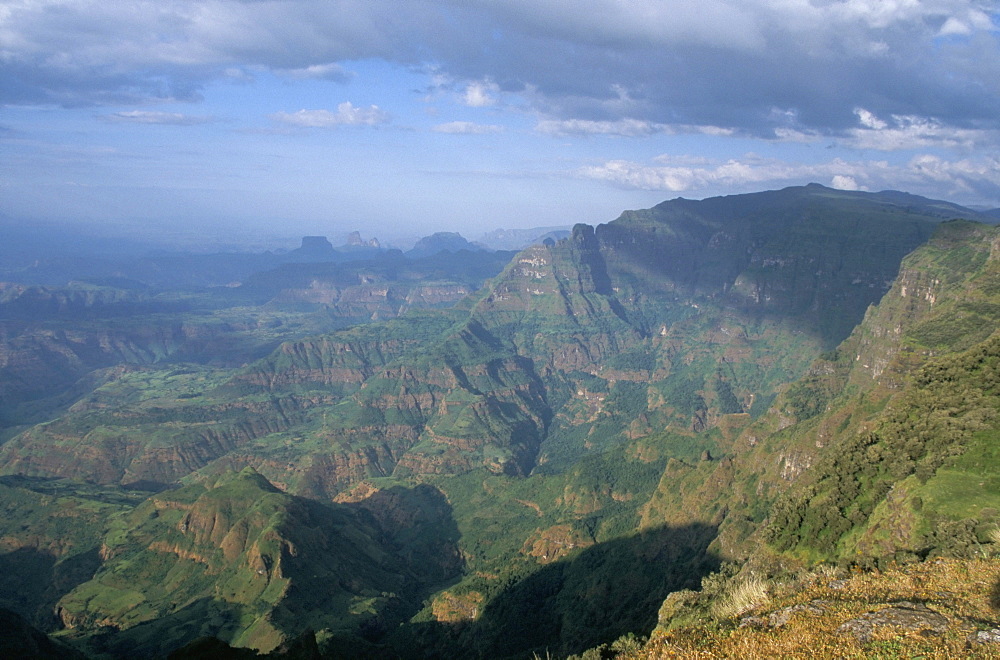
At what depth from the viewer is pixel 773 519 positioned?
72000 millimetres

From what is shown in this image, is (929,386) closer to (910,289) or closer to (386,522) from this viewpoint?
(910,289)

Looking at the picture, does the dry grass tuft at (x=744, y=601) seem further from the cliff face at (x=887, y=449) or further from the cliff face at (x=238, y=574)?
the cliff face at (x=238, y=574)

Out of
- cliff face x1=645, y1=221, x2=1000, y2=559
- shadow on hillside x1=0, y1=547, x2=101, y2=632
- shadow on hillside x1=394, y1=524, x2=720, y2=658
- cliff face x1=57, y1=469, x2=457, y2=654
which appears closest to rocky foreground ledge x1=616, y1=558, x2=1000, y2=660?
cliff face x1=645, y1=221, x2=1000, y2=559

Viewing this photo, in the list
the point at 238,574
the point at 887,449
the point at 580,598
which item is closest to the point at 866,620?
the point at 887,449

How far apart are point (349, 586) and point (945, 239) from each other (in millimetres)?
180882

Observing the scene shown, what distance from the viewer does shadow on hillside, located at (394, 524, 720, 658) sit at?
87.5 metres

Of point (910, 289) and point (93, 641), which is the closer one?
point (93, 641)

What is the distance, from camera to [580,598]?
327 ft

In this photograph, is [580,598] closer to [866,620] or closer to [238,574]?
[238,574]

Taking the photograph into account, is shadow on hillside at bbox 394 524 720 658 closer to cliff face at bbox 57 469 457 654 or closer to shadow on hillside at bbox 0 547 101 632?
cliff face at bbox 57 469 457 654

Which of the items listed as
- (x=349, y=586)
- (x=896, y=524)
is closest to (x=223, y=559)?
(x=349, y=586)

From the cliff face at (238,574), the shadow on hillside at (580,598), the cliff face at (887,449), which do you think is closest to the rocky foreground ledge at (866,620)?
the cliff face at (887,449)

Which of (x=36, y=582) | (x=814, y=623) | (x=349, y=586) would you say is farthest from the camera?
(x=36, y=582)

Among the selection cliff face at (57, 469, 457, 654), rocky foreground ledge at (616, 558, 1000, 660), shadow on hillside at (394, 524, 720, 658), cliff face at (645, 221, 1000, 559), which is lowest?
cliff face at (57, 469, 457, 654)
